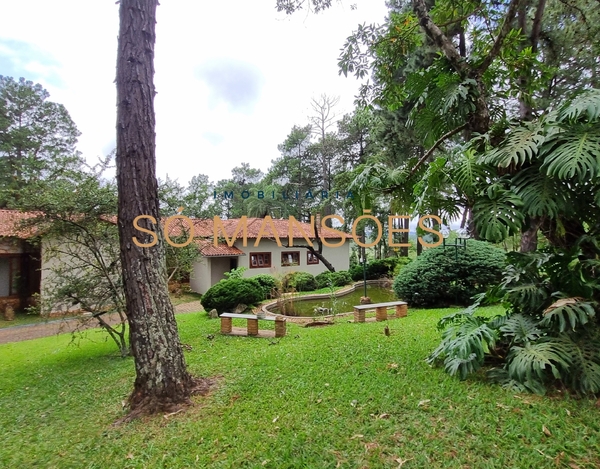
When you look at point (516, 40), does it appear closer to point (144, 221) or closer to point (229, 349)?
point (144, 221)

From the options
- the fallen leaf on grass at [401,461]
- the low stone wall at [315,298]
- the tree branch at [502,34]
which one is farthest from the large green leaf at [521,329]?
the low stone wall at [315,298]

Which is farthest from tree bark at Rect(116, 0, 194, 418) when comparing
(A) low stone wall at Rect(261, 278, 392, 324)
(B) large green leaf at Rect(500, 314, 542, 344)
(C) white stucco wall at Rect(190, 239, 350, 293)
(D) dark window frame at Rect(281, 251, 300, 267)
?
(D) dark window frame at Rect(281, 251, 300, 267)

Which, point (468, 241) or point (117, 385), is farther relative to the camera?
point (468, 241)

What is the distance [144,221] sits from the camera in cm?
303

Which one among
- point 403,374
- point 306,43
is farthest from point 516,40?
point 403,374

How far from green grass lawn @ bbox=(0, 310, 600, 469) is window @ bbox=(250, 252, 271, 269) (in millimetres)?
10381

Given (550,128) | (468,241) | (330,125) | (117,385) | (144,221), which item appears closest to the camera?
(550,128)

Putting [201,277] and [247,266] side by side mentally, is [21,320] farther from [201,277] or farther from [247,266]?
[247,266]

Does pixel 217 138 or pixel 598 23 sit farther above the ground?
pixel 598 23

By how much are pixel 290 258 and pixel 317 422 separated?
1337 centimetres

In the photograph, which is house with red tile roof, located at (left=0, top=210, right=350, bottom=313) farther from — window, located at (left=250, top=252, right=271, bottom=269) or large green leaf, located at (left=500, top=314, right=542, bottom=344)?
large green leaf, located at (left=500, top=314, right=542, bottom=344)

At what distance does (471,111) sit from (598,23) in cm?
618

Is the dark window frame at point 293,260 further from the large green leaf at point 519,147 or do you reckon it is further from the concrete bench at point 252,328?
the large green leaf at point 519,147

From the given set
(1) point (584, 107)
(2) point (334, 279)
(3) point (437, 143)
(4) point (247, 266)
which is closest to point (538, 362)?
(1) point (584, 107)
